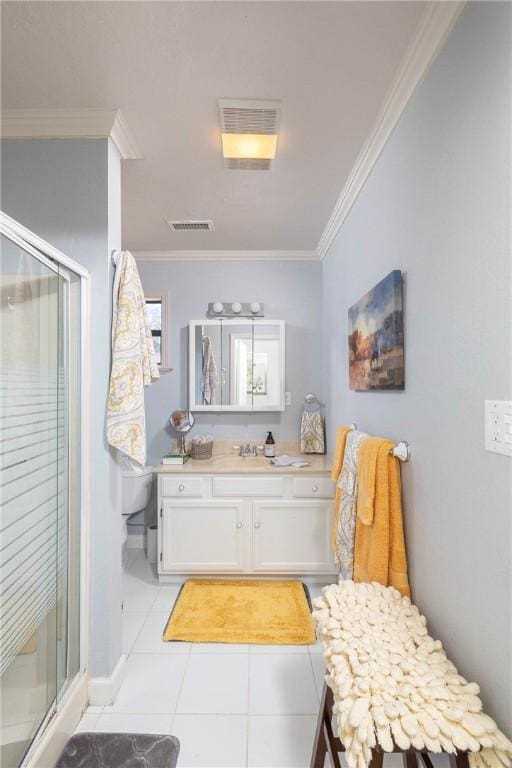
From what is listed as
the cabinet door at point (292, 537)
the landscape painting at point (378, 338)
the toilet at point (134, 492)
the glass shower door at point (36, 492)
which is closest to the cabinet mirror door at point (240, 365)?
the toilet at point (134, 492)

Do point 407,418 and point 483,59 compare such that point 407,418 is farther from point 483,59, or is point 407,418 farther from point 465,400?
point 483,59

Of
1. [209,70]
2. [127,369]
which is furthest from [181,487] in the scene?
[209,70]

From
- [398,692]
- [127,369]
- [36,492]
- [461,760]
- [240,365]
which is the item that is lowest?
[461,760]

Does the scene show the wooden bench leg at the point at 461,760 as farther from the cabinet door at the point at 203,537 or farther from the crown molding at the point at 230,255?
the crown molding at the point at 230,255

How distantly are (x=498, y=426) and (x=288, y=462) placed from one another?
6.29 feet

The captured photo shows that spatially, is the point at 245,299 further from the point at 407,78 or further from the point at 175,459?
the point at 407,78

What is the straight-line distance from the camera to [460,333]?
3.51 feet

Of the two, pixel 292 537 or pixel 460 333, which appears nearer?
pixel 460 333

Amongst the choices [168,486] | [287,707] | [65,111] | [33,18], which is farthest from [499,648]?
[65,111]

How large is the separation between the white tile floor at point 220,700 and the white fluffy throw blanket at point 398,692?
25.3 inches

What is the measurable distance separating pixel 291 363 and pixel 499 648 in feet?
7.96

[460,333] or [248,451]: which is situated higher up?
[460,333]

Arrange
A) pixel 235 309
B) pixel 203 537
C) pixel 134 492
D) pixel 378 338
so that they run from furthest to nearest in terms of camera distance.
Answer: pixel 235 309 → pixel 134 492 → pixel 203 537 → pixel 378 338

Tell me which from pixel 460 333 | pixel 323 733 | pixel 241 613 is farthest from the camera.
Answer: pixel 241 613
